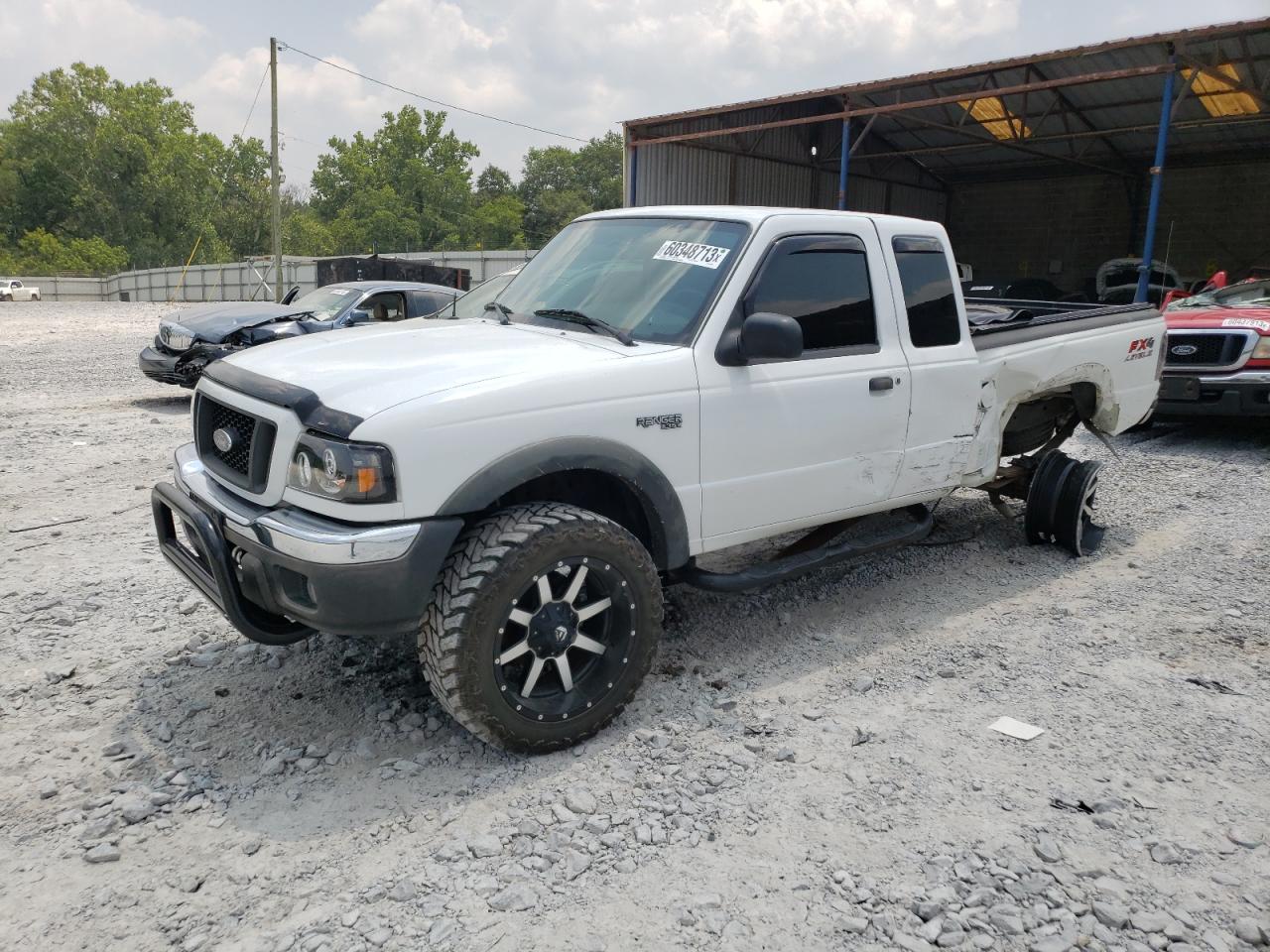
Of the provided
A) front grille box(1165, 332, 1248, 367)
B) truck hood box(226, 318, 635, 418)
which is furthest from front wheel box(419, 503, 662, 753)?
front grille box(1165, 332, 1248, 367)

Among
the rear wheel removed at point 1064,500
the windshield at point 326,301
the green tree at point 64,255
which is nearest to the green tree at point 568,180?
the green tree at point 64,255

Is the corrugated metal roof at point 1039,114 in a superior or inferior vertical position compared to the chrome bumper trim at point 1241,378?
superior

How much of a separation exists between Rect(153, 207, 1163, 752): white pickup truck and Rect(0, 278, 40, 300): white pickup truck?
141 ft

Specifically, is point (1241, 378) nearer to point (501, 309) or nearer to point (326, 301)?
point (501, 309)

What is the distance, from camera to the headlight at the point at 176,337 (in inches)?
404

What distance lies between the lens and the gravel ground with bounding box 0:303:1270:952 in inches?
101

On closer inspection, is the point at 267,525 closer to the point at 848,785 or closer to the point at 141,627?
the point at 141,627

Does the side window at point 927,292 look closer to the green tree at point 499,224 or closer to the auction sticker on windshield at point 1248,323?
the auction sticker on windshield at point 1248,323

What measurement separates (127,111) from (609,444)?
3249 inches

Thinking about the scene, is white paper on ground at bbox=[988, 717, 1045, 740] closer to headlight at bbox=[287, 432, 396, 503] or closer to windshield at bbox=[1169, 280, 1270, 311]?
headlight at bbox=[287, 432, 396, 503]

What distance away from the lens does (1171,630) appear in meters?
4.59

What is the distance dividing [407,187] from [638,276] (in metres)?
75.3

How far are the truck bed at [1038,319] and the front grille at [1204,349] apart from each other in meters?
2.69

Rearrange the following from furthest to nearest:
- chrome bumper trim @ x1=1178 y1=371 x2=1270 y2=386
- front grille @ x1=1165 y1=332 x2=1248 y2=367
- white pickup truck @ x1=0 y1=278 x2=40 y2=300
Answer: white pickup truck @ x1=0 y1=278 x2=40 y2=300, front grille @ x1=1165 y1=332 x2=1248 y2=367, chrome bumper trim @ x1=1178 y1=371 x2=1270 y2=386
